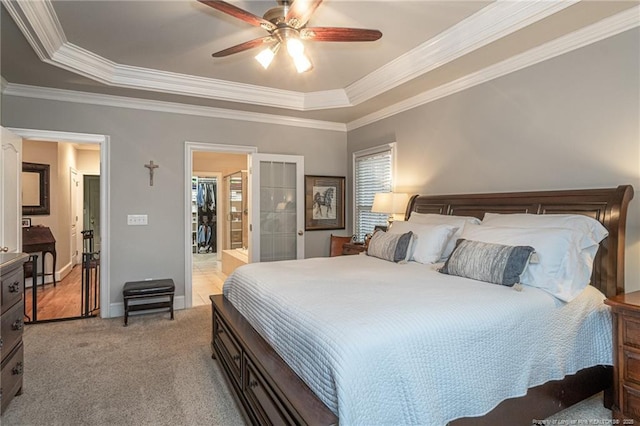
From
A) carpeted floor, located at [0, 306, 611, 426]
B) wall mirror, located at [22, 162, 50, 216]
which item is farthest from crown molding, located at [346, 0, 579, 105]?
wall mirror, located at [22, 162, 50, 216]

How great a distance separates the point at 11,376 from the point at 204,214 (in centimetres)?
723

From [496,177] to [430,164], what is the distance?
0.84 meters

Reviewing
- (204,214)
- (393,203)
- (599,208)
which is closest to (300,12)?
(599,208)

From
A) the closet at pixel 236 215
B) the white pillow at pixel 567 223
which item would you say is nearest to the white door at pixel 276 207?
the white pillow at pixel 567 223

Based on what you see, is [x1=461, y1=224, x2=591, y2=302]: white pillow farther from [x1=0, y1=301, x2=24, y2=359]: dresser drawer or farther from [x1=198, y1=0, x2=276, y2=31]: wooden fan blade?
[x1=0, y1=301, x2=24, y2=359]: dresser drawer

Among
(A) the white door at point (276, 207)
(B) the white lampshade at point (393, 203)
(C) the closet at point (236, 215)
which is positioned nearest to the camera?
(B) the white lampshade at point (393, 203)

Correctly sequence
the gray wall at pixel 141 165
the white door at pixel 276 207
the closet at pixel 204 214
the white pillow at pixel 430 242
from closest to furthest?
1. the white pillow at pixel 430 242
2. the gray wall at pixel 141 165
3. the white door at pixel 276 207
4. the closet at pixel 204 214

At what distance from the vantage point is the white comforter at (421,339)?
1427 mm

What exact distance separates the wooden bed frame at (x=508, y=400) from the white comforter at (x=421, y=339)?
0.07 meters

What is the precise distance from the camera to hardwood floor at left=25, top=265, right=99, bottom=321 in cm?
423

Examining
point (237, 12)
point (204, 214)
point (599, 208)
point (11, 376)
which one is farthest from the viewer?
point (204, 214)

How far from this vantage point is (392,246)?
3250 millimetres

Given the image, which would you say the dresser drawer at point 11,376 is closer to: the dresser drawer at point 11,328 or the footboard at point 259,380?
the dresser drawer at point 11,328

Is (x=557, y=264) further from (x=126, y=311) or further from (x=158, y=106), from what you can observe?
(x=158, y=106)
